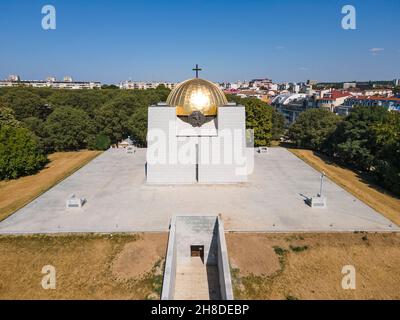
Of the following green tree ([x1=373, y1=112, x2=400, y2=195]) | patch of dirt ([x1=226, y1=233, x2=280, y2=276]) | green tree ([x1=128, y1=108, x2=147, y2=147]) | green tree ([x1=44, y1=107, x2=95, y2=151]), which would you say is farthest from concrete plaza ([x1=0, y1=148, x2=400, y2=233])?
green tree ([x1=44, y1=107, x2=95, y2=151])

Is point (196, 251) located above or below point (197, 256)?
above

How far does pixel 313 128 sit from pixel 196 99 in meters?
24.0

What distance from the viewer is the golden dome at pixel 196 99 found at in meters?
22.2

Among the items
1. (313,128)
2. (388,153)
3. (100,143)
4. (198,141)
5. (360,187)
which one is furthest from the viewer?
(313,128)

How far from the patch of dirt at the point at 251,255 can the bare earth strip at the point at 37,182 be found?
14208 mm

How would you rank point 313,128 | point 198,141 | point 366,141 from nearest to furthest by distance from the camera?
point 198,141
point 366,141
point 313,128

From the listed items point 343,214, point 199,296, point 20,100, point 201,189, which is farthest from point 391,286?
point 20,100

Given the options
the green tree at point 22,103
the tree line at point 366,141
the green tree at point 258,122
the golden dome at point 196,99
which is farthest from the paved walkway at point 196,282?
the green tree at point 22,103

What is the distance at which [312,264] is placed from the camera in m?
13.6

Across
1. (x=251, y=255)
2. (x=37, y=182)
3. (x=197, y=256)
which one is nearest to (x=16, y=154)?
(x=37, y=182)

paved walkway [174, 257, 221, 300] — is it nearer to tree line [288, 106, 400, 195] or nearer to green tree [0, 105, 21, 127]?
tree line [288, 106, 400, 195]

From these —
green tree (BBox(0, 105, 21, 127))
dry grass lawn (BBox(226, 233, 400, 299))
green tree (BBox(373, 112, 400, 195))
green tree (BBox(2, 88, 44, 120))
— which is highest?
green tree (BBox(2, 88, 44, 120))

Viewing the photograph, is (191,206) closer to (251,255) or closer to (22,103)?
(251,255)

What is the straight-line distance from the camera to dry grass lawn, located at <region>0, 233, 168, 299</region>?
12281mm
